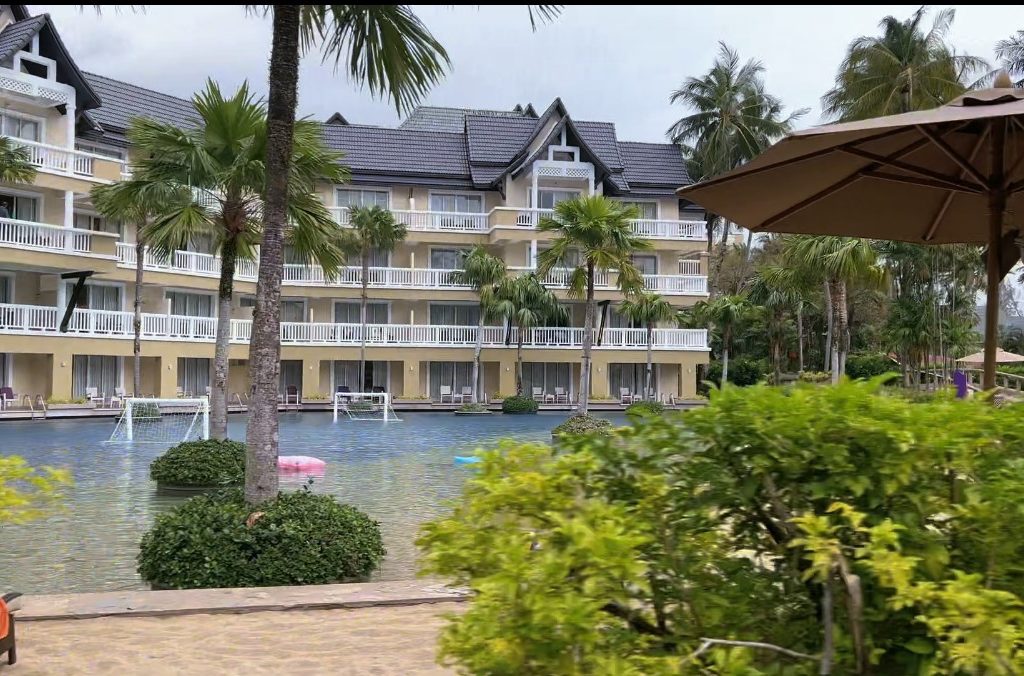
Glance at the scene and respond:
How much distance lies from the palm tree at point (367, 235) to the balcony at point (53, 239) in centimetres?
893

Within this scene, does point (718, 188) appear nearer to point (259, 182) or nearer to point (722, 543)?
point (722, 543)

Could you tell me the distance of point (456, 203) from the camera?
42.2 meters

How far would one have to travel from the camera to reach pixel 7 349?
29000 millimetres

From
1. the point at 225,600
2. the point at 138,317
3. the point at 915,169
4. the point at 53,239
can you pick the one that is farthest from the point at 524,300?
the point at 915,169

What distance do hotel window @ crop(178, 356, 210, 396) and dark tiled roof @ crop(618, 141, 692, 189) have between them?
21.1m

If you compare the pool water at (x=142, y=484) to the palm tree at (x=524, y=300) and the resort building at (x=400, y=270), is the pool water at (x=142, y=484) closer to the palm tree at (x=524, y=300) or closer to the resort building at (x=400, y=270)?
the resort building at (x=400, y=270)

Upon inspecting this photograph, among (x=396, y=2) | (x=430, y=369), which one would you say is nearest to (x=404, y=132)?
(x=430, y=369)

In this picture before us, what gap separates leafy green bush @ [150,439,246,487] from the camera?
485 inches

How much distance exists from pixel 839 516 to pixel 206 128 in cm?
1128

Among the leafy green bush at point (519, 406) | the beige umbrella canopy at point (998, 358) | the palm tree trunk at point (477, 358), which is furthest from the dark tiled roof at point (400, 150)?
the beige umbrella canopy at point (998, 358)

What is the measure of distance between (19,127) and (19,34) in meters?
3.08

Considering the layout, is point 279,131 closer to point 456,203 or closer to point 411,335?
point 411,335

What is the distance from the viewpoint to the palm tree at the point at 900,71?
30828mm

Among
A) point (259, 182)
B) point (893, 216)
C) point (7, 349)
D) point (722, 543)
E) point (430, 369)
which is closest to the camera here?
point (722, 543)
